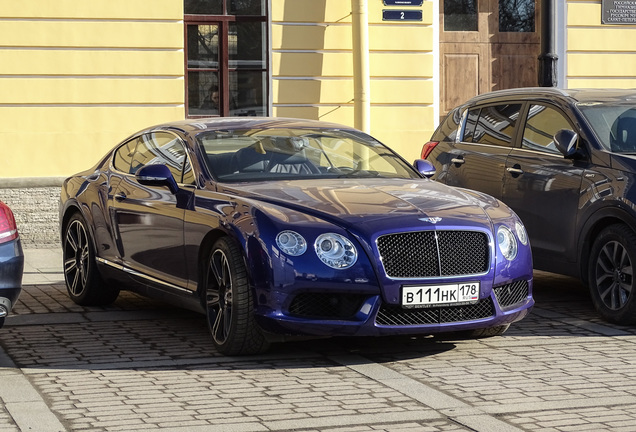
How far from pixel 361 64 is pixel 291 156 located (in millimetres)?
7394

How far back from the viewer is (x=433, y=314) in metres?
7.24

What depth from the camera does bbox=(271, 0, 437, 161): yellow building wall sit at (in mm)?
15578

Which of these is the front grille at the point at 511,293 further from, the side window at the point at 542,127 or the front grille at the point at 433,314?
the side window at the point at 542,127

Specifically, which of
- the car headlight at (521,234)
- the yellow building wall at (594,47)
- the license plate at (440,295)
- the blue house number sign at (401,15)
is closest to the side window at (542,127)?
the car headlight at (521,234)

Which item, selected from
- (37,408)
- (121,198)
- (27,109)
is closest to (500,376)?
(37,408)

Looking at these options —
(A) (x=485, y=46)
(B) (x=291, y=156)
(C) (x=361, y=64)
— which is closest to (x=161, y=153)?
(B) (x=291, y=156)

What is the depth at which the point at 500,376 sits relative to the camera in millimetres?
6891

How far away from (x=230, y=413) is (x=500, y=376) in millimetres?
1689

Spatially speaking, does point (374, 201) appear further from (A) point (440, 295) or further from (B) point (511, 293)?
(B) point (511, 293)

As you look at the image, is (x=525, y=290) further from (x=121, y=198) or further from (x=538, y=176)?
(x=121, y=198)

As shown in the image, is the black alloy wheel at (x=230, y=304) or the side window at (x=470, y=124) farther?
the side window at (x=470, y=124)

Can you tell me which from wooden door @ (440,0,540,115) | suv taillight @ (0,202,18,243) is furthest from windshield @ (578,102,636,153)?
wooden door @ (440,0,540,115)

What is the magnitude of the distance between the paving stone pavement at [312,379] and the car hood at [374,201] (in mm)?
842

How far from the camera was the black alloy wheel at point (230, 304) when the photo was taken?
23.6 ft
